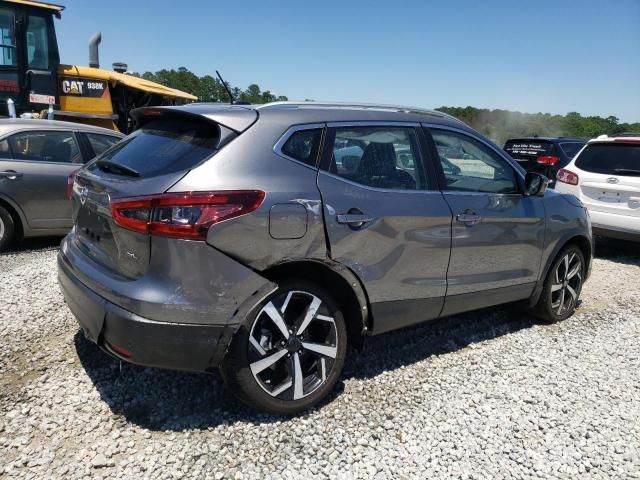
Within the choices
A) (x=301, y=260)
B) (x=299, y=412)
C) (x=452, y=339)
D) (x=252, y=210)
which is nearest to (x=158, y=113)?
(x=252, y=210)

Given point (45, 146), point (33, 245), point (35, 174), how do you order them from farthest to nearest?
point (33, 245) → point (45, 146) → point (35, 174)

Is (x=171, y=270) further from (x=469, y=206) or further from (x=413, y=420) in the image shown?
(x=469, y=206)

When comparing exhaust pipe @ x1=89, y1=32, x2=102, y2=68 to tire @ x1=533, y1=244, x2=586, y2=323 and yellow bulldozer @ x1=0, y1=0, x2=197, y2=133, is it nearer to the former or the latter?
yellow bulldozer @ x1=0, y1=0, x2=197, y2=133

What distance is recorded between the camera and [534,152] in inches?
448

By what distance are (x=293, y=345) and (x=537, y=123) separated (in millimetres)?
30532

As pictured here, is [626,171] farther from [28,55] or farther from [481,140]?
[28,55]

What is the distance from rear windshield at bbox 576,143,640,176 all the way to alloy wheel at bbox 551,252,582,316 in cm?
307

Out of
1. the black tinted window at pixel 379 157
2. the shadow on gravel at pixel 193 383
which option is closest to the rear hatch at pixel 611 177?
the shadow on gravel at pixel 193 383

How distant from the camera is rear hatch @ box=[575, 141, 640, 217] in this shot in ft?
23.1

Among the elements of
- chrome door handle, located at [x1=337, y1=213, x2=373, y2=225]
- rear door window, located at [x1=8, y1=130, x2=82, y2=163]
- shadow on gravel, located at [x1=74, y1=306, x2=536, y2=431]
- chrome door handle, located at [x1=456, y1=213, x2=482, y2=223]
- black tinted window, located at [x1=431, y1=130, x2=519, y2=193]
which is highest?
black tinted window, located at [x1=431, y1=130, x2=519, y2=193]

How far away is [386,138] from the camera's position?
3496 mm

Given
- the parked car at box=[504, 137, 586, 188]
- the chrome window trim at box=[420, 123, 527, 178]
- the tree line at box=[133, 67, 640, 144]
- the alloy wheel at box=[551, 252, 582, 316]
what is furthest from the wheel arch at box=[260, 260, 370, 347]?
the tree line at box=[133, 67, 640, 144]

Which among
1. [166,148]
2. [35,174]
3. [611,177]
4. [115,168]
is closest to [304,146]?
[166,148]

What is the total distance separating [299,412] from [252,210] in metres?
1.27
